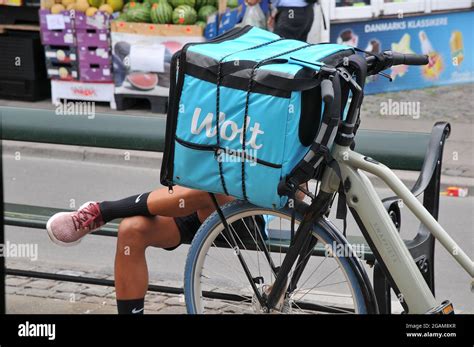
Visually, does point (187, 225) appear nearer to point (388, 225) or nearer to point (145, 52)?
point (388, 225)

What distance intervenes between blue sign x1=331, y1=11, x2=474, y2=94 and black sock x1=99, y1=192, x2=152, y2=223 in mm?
7588

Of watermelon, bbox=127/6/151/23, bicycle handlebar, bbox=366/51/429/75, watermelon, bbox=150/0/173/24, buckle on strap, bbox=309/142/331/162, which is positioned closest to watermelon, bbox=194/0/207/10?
watermelon, bbox=150/0/173/24

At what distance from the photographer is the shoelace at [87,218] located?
365cm

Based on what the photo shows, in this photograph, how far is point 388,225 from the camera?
2.97 meters

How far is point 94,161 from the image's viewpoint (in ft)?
29.7

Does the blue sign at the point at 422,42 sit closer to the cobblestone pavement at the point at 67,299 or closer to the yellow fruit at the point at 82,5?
the yellow fruit at the point at 82,5

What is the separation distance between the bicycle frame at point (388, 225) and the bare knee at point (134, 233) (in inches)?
33.8

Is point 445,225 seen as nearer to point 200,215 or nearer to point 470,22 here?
point 200,215

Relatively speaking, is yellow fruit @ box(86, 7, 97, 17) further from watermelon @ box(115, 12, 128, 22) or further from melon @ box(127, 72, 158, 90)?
melon @ box(127, 72, 158, 90)

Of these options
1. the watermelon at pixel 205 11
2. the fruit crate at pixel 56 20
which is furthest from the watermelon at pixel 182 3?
the fruit crate at pixel 56 20

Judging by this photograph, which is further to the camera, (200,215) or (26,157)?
(26,157)

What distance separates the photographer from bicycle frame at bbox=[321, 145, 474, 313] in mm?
2967
